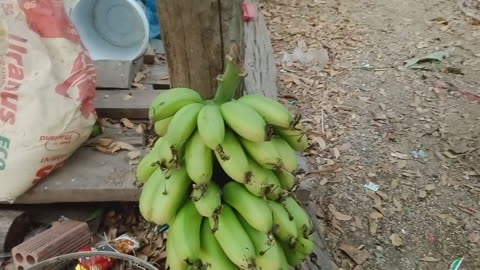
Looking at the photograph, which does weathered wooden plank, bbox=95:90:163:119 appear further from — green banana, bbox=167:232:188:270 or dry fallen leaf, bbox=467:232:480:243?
dry fallen leaf, bbox=467:232:480:243

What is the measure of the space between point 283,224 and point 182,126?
416 millimetres

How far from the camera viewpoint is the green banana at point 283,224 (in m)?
1.50

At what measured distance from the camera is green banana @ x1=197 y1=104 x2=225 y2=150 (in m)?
1.31

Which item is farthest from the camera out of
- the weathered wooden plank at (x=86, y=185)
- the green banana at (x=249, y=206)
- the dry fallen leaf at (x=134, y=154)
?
the dry fallen leaf at (x=134, y=154)

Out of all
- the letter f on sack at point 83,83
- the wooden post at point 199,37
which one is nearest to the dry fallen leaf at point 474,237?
the wooden post at point 199,37

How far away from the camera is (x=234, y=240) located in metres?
1.43

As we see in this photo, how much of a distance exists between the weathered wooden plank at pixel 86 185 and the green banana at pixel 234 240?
84 centimetres

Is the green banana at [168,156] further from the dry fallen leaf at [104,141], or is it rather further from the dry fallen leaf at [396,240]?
the dry fallen leaf at [396,240]

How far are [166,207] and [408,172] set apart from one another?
2.16 meters

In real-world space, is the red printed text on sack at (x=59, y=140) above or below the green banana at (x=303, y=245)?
above

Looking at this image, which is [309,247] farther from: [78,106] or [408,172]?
[408,172]

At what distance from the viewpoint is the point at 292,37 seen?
15.9 feet

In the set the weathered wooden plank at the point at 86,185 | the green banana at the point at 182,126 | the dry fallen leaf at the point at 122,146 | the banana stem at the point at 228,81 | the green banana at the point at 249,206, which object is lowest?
the weathered wooden plank at the point at 86,185

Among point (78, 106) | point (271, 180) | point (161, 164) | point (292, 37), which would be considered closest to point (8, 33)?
point (78, 106)
